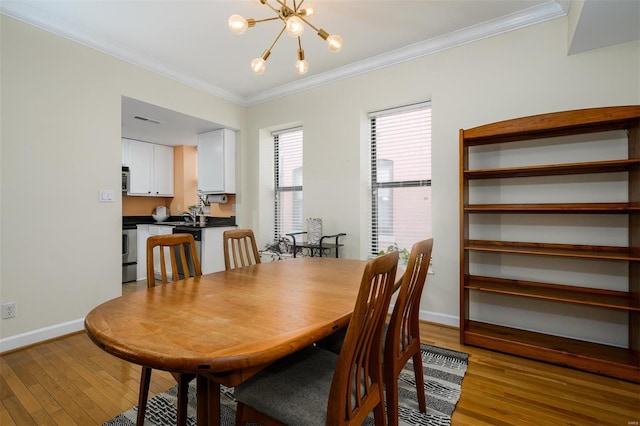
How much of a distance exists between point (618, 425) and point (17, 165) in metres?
4.21

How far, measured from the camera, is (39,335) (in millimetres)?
2551

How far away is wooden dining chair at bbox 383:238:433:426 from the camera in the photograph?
1364 mm

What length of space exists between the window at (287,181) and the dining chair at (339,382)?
3000 millimetres

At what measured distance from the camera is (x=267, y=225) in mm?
A: 4414

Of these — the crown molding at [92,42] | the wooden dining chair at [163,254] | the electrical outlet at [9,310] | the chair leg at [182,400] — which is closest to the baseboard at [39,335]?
the electrical outlet at [9,310]

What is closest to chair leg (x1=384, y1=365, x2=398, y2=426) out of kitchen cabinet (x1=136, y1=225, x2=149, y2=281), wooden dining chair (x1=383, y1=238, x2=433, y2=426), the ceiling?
wooden dining chair (x1=383, y1=238, x2=433, y2=426)

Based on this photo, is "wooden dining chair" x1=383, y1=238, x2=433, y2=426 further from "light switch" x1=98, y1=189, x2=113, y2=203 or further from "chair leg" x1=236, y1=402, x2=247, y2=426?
"light switch" x1=98, y1=189, x2=113, y2=203

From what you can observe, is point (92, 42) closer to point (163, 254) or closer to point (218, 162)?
point (218, 162)

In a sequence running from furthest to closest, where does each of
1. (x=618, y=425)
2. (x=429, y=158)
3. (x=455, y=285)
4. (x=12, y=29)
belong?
(x=429, y=158) < (x=455, y=285) < (x=12, y=29) < (x=618, y=425)

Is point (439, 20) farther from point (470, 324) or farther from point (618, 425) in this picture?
point (618, 425)

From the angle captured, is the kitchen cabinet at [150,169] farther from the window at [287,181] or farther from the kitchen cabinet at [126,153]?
the window at [287,181]

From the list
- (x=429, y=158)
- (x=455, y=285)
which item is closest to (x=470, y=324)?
(x=455, y=285)

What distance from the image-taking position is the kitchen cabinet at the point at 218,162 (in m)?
4.27

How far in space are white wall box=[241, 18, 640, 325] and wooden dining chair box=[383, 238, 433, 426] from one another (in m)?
1.37
